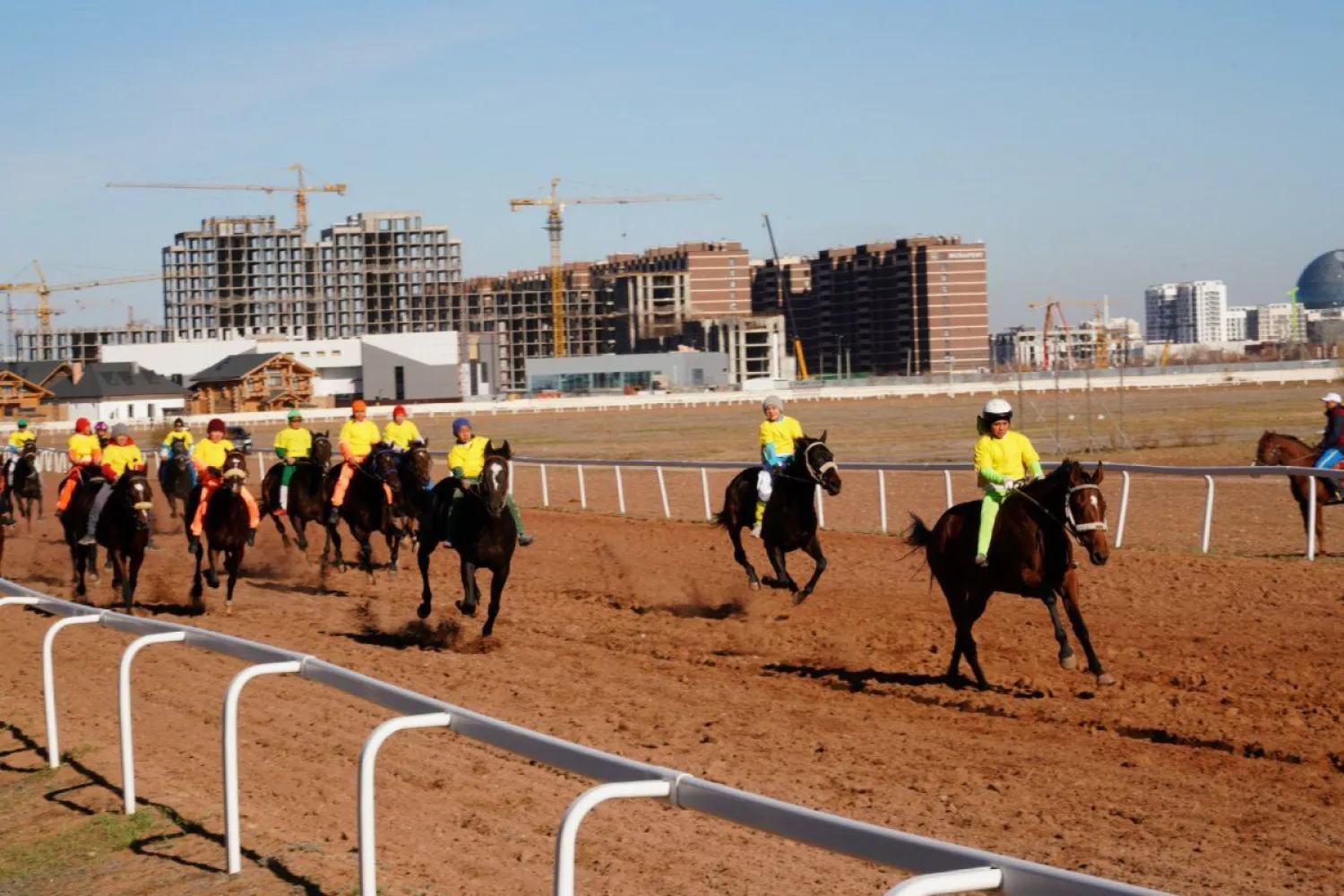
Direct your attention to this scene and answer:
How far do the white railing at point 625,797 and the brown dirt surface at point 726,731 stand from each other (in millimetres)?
690

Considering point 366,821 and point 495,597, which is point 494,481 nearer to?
point 495,597

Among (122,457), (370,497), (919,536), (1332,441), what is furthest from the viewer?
(370,497)

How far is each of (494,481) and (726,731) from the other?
4456mm

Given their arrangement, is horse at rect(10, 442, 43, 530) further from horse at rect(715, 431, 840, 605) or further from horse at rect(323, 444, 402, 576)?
horse at rect(715, 431, 840, 605)

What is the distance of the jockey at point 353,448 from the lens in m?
18.6

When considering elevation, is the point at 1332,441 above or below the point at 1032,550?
above

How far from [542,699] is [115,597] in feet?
28.0

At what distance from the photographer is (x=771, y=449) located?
599 inches

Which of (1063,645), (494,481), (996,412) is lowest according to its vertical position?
(1063,645)

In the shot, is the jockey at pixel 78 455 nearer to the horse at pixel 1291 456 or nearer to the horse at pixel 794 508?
the horse at pixel 794 508

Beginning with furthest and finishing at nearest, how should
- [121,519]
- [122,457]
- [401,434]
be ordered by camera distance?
1. [401,434]
2. [122,457]
3. [121,519]

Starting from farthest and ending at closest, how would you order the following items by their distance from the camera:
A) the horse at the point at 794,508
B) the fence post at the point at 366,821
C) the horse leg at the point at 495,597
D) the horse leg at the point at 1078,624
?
the horse at the point at 794,508
the horse leg at the point at 495,597
the horse leg at the point at 1078,624
the fence post at the point at 366,821

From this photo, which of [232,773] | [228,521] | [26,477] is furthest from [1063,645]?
[26,477]

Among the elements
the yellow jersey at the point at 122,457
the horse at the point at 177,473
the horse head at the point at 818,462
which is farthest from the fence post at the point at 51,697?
the horse at the point at 177,473
